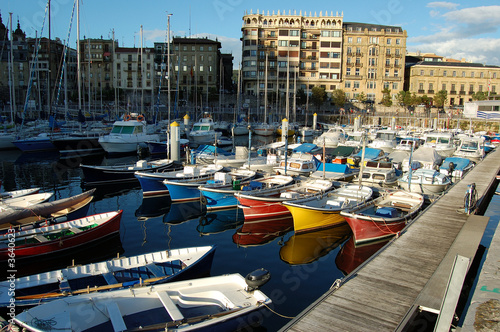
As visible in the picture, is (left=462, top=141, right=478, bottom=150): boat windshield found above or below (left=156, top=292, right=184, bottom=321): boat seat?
above

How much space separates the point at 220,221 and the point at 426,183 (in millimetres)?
12190

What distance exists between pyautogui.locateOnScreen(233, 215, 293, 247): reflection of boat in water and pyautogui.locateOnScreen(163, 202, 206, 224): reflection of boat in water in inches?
134

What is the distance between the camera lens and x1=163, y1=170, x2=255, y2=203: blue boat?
24.6 meters

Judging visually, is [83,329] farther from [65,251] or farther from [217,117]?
[217,117]

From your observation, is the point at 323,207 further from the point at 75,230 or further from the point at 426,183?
the point at 75,230

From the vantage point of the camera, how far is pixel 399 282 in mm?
11758

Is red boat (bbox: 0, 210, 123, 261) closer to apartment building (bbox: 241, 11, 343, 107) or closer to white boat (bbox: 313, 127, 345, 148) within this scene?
white boat (bbox: 313, 127, 345, 148)

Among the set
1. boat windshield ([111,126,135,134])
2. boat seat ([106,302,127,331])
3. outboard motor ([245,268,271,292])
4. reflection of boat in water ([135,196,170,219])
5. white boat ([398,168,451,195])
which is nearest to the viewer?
boat seat ([106,302,127,331])

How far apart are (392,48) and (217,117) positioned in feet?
146

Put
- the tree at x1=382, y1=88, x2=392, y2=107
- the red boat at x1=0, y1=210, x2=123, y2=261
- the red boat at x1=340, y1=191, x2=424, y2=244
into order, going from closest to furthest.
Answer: the red boat at x1=0, y1=210, x2=123, y2=261 → the red boat at x1=340, y1=191, x2=424, y2=244 → the tree at x1=382, y1=88, x2=392, y2=107

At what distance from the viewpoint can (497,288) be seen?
10.9 meters

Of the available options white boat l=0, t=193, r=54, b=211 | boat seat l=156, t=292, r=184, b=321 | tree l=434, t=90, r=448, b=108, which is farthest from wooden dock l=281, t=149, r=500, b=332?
tree l=434, t=90, r=448, b=108

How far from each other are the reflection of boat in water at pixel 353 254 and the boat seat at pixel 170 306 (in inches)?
303

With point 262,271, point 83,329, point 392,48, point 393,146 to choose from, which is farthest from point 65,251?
point 392,48
